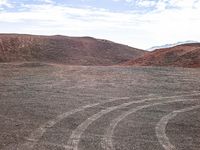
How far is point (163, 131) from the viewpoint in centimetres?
1370

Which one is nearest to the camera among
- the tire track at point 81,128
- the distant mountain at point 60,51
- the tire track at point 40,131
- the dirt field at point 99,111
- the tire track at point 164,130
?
the tire track at point 40,131

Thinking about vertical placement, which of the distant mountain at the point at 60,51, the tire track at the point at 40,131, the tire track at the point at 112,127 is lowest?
the tire track at the point at 40,131

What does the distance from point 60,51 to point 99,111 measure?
49.3 metres

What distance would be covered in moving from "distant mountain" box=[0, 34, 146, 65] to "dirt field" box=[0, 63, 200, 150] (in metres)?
29.7

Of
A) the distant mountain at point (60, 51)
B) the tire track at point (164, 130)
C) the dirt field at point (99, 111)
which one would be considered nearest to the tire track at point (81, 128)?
the dirt field at point (99, 111)

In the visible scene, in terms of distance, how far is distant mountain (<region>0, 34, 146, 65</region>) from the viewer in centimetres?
6068

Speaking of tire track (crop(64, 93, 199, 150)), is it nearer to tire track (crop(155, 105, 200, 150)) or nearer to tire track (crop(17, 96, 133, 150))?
tire track (crop(17, 96, 133, 150))

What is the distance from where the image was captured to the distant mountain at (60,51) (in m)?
60.7

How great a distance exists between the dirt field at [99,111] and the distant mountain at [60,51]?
1169 inches

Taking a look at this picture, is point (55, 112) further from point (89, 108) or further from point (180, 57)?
point (180, 57)

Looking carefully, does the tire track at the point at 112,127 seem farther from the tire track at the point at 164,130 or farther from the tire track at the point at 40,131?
the tire track at the point at 40,131

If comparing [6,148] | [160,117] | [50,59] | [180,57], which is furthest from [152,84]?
[50,59]

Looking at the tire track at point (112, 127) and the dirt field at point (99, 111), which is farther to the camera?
Answer: the dirt field at point (99, 111)

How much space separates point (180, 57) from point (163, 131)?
122ft
